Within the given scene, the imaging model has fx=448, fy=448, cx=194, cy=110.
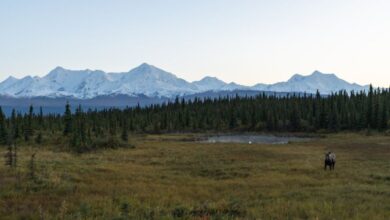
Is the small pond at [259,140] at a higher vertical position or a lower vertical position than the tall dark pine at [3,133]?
lower

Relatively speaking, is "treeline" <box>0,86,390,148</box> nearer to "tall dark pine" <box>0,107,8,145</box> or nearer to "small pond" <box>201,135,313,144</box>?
"small pond" <box>201,135,313,144</box>

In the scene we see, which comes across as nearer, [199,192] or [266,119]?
[199,192]

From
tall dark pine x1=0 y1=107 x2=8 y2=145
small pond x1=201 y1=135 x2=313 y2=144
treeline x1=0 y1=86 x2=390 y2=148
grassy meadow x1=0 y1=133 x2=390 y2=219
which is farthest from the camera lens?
treeline x1=0 y1=86 x2=390 y2=148

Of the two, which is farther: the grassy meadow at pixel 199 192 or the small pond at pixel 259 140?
the small pond at pixel 259 140

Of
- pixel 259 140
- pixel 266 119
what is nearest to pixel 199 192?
pixel 259 140

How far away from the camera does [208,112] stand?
168m

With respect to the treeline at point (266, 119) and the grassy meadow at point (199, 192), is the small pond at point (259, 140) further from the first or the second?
the grassy meadow at point (199, 192)

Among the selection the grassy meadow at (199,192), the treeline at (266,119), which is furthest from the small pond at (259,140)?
the grassy meadow at (199,192)

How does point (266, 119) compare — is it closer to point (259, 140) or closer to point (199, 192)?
point (259, 140)

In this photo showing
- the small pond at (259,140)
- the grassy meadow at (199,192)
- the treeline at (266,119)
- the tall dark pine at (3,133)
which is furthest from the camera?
the treeline at (266,119)

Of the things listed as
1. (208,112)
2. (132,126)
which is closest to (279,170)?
(132,126)

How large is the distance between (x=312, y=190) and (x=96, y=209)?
1284 centimetres

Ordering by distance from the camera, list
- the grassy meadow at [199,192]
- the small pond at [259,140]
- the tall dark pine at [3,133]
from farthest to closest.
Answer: the small pond at [259,140] → the tall dark pine at [3,133] → the grassy meadow at [199,192]

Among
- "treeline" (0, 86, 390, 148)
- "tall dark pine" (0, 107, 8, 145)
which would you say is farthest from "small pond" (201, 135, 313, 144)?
"tall dark pine" (0, 107, 8, 145)
